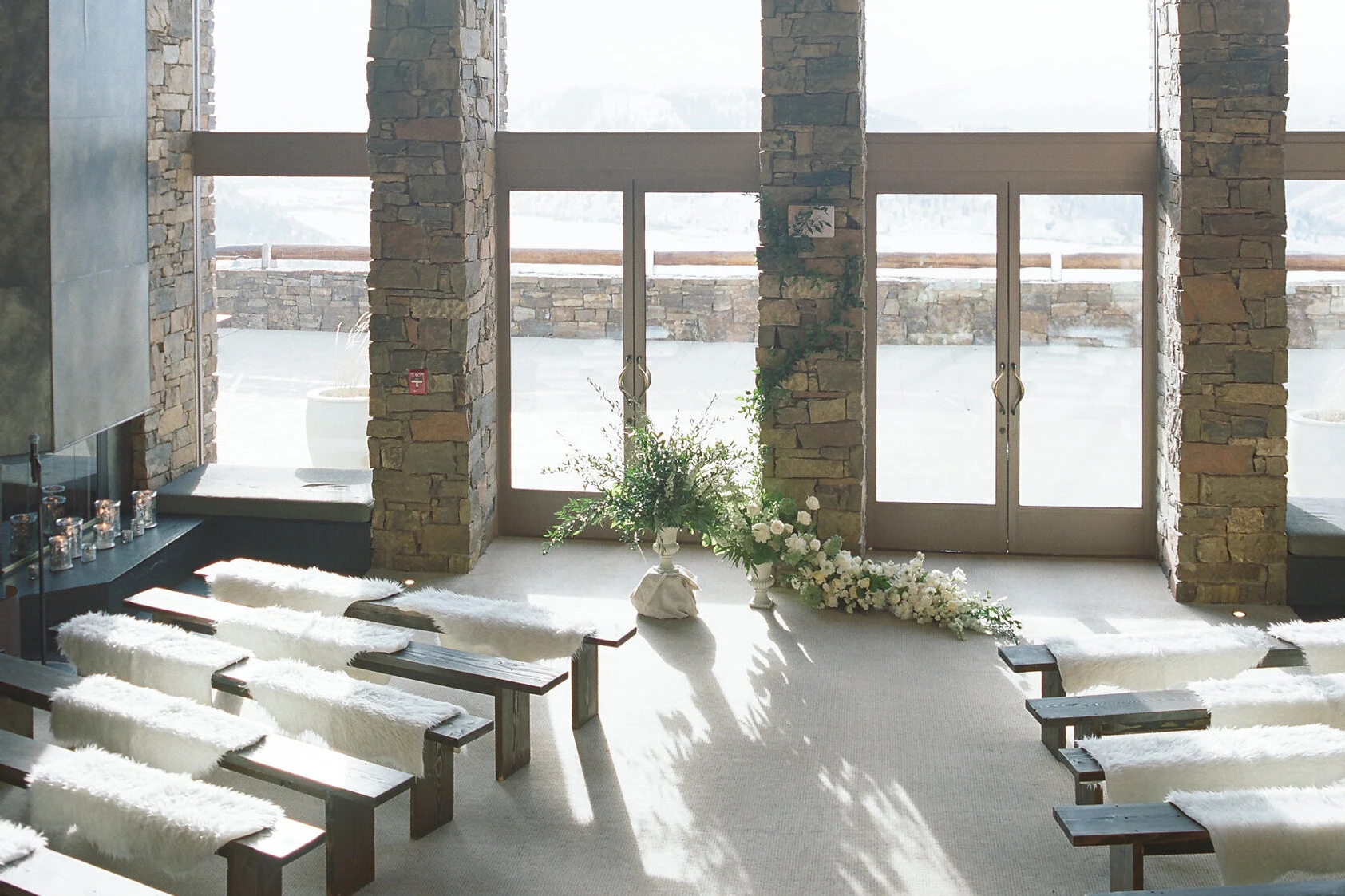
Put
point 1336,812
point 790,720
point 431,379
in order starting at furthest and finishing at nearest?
point 431,379
point 790,720
point 1336,812

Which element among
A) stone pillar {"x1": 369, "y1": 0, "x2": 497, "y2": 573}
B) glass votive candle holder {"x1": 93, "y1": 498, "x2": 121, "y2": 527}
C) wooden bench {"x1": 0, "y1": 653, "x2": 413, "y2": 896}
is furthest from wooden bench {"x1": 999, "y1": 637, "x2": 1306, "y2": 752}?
glass votive candle holder {"x1": 93, "y1": 498, "x2": 121, "y2": 527}

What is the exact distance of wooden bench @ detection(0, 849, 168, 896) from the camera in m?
3.58

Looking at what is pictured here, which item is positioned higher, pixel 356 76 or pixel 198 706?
pixel 356 76

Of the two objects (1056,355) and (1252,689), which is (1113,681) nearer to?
(1252,689)

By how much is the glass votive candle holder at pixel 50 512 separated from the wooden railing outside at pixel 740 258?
2.16 metres

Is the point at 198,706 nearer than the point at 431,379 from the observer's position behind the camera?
Yes

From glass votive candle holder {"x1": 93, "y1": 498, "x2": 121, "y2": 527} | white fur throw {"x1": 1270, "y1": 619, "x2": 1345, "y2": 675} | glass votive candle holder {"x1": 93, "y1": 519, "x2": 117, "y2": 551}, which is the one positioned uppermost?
glass votive candle holder {"x1": 93, "y1": 498, "x2": 121, "y2": 527}

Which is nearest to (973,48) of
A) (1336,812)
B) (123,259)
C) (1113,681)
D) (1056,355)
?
(1056,355)

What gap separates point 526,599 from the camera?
751 centimetres

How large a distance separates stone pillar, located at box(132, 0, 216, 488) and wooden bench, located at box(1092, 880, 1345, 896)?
642 cm

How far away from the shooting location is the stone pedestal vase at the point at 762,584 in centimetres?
745

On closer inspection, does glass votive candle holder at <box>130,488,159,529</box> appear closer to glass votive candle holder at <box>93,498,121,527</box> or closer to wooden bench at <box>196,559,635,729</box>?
glass votive candle holder at <box>93,498,121,527</box>

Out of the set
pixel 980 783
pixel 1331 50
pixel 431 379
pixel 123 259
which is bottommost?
pixel 980 783

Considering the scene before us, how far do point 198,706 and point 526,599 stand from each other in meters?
2.93
